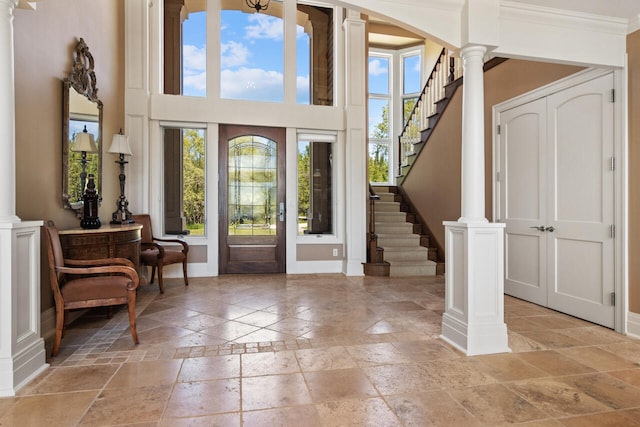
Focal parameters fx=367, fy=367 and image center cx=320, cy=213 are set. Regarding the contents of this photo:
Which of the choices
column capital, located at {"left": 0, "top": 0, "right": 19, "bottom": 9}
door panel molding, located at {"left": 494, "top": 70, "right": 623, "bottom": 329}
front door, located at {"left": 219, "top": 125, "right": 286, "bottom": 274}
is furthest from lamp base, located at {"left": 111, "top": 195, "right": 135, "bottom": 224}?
door panel molding, located at {"left": 494, "top": 70, "right": 623, "bottom": 329}

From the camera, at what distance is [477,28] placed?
2766mm

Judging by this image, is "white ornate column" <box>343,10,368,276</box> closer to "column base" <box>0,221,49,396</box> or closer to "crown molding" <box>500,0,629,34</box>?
"crown molding" <box>500,0,629,34</box>

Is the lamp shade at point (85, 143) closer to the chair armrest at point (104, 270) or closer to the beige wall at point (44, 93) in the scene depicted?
the beige wall at point (44, 93)

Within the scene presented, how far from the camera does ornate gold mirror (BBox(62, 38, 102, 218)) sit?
3.44m

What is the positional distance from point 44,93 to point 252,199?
10.1ft

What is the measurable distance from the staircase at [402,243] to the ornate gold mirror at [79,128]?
4177mm

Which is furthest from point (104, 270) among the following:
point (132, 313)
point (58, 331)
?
point (58, 331)

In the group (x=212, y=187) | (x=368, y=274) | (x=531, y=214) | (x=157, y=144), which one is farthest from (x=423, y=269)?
(x=157, y=144)

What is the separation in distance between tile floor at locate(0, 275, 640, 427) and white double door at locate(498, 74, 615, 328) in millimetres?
335

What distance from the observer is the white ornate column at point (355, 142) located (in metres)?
5.79

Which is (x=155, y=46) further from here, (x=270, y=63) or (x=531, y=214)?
(x=531, y=214)

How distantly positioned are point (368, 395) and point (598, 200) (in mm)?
2823

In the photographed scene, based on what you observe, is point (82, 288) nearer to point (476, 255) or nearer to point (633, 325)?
point (476, 255)

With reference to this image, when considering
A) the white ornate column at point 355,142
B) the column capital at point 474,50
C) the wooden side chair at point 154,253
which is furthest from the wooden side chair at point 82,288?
the white ornate column at point 355,142
